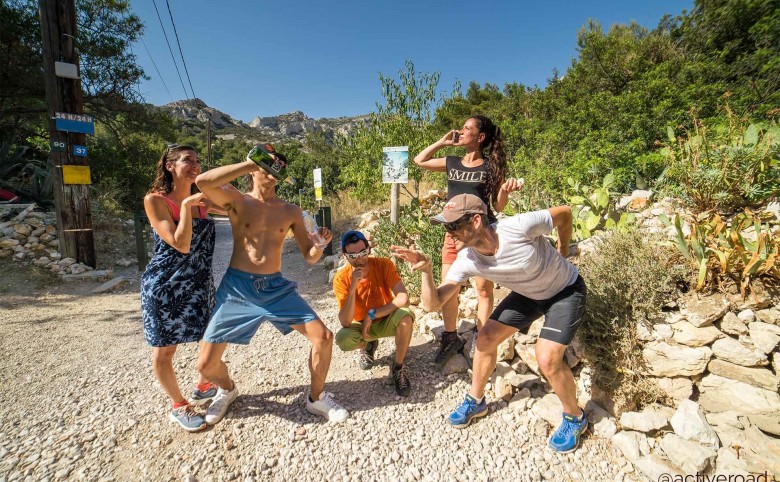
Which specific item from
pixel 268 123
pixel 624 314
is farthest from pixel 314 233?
pixel 268 123

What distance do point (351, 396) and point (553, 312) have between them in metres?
1.60

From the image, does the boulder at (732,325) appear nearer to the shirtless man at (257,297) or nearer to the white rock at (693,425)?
A: the white rock at (693,425)

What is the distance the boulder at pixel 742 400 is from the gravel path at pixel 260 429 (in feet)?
2.23

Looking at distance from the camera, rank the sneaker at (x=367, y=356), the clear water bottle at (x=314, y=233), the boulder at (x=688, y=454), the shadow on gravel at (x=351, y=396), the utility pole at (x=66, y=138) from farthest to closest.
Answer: the utility pole at (x=66, y=138), the sneaker at (x=367, y=356), the shadow on gravel at (x=351, y=396), the clear water bottle at (x=314, y=233), the boulder at (x=688, y=454)

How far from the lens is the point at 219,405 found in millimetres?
2318

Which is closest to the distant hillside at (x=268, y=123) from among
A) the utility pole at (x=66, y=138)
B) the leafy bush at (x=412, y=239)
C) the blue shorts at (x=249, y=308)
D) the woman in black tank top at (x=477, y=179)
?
the utility pole at (x=66, y=138)

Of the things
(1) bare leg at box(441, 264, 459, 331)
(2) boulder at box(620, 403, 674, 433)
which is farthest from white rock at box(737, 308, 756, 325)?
(1) bare leg at box(441, 264, 459, 331)

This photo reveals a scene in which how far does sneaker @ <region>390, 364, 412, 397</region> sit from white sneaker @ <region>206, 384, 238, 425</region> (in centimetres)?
119

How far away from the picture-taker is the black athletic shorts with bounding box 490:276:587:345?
197 centimetres

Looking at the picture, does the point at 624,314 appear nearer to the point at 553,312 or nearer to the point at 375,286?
the point at 553,312

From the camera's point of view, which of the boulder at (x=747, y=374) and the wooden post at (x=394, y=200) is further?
the wooden post at (x=394, y=200)

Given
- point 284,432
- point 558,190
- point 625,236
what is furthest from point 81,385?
point 558,190

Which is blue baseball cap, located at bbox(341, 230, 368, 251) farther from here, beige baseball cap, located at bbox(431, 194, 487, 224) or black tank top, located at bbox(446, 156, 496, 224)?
black tank top, located at bbox(446, 156, 496, 224)

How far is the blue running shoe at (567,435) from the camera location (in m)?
1.99
